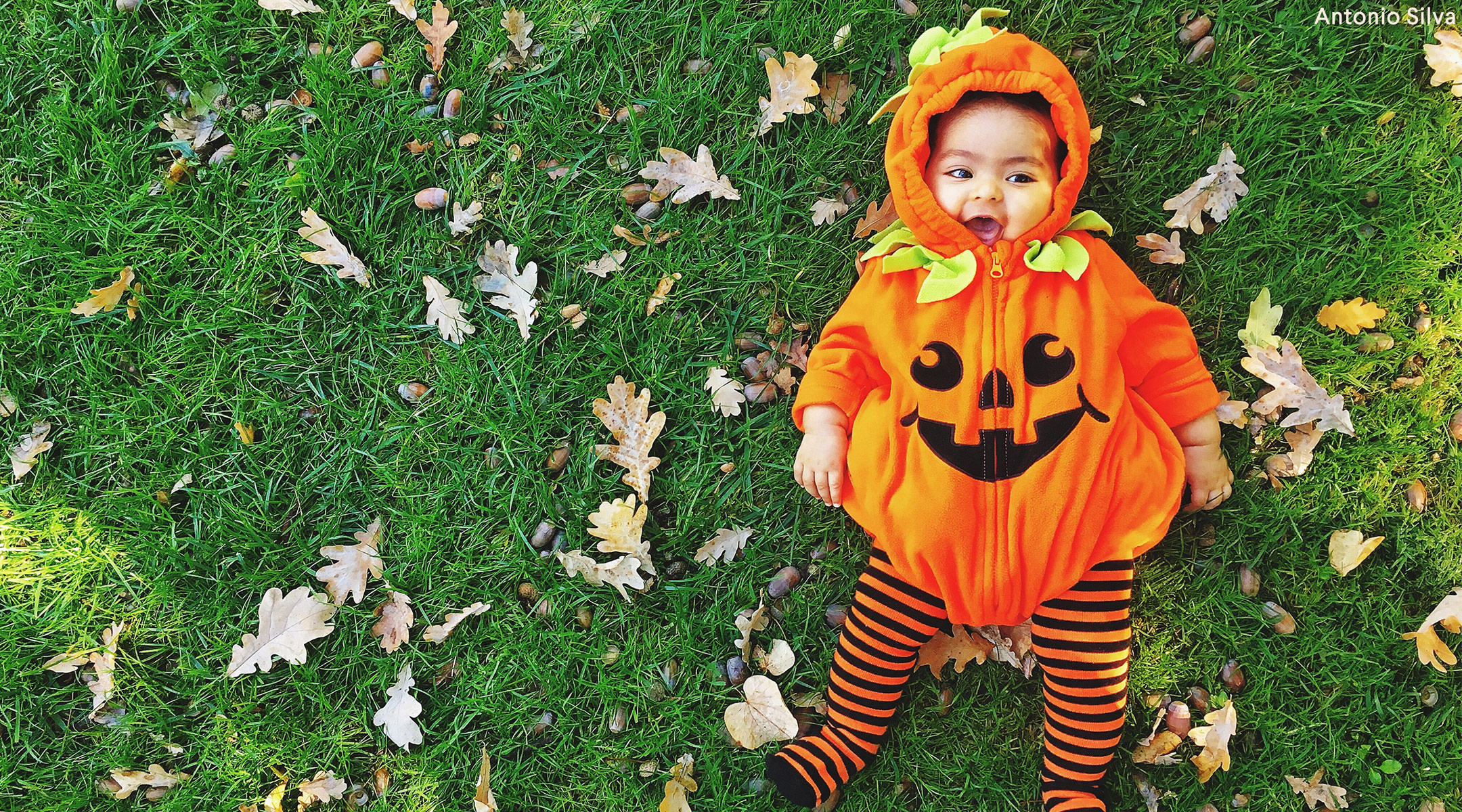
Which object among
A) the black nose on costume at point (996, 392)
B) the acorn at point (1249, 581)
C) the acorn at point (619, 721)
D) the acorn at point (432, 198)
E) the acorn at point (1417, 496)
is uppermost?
the acorn at point (432, 198)

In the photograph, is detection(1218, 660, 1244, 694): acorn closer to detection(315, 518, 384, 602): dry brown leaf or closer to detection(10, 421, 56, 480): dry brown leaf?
detection(315, 518, 384, 602): dry brown leaf

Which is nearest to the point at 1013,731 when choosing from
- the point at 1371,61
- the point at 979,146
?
the point at 979,146

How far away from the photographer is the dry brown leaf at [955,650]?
327 centimetres

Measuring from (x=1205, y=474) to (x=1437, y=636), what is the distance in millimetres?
1047

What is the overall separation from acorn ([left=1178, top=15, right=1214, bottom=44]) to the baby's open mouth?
127 cm

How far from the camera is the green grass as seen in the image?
326 cm

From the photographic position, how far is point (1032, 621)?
9.97ft

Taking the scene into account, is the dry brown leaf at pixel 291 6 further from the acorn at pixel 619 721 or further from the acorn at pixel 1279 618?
the acorn at pixel 1279 618

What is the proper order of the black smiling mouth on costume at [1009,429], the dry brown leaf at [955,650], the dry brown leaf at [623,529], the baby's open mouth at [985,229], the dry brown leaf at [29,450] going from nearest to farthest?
the black smiling mouth on costume at [1009,429], the baby's open mouth at [985,229], the dry brown leaf at [955,650], the dry brown leaf at [623,529], the dry brown leaf at [29,450]

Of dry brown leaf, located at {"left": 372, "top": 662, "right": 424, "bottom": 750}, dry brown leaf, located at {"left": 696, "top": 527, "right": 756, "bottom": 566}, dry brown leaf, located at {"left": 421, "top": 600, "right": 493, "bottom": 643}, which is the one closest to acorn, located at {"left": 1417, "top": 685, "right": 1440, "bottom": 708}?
dry brown leaf, located at {"left": 696, "top": 527, "right": 756, "bottom": 566}

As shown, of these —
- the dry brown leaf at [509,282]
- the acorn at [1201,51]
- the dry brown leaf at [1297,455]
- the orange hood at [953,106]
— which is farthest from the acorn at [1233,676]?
the dry brown leaf at [509,282]

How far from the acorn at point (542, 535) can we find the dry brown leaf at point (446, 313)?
0.81 m

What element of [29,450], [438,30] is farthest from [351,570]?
[438,30]

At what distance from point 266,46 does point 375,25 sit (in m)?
0.47
